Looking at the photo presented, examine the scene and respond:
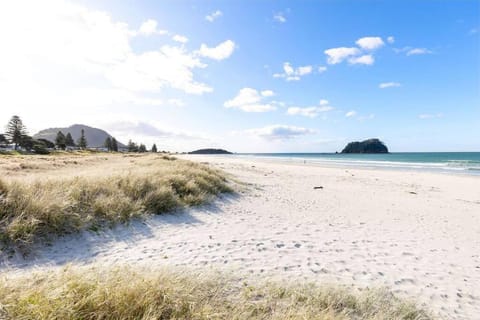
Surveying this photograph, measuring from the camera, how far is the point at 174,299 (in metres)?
2.76

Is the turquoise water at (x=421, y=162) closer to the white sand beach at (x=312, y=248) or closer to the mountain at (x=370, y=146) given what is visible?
the white sand beach at (x=312, y=248)

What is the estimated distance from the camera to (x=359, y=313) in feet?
10.7

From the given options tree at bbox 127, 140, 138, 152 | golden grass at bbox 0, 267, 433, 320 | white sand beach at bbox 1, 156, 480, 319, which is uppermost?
tree at bbox 127, 140, 138, 152

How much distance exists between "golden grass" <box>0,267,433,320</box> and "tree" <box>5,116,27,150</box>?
83.7m

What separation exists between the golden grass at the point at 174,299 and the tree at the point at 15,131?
8371 centimetres

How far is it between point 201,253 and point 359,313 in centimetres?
309

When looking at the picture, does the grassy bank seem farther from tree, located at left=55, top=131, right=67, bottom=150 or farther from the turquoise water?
tree, located at left=55, top=131, right=67, bottom=150

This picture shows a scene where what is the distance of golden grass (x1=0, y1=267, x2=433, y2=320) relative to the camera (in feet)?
7.73

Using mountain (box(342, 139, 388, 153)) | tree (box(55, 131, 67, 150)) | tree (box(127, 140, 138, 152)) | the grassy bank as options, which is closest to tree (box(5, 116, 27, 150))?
tree (box(55, 131, 67, 150))

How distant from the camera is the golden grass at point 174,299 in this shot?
2.36 metres

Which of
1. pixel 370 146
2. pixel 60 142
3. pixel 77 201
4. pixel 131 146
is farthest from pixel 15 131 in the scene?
pixel 370 146

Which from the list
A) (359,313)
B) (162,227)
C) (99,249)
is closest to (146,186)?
(162,227)

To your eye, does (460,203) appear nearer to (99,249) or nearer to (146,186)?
(146,186)

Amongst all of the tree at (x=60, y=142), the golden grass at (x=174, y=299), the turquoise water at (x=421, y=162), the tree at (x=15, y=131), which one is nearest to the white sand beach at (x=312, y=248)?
the golden grass at (x=174, y=299)
